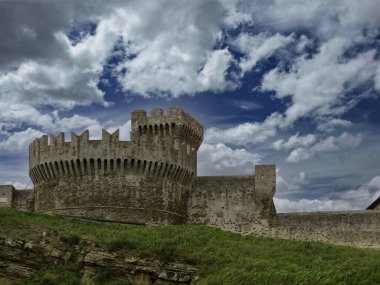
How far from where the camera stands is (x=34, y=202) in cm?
3644

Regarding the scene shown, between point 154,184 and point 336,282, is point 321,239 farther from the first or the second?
point 336,282

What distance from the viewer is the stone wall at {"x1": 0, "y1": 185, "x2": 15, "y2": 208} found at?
127 ft

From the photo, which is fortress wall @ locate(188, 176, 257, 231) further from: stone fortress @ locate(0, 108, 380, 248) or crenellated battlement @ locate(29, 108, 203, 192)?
crenellated battlement @ locate(29, 108, 203, 192)

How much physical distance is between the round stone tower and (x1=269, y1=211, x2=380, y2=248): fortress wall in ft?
18.2

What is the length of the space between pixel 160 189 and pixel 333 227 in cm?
912

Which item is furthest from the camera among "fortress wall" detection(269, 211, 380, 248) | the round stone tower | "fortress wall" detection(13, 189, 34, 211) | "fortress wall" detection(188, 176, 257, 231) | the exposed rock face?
"fortress wall" detection(13, 189, 34, 211)

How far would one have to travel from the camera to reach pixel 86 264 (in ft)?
77.5

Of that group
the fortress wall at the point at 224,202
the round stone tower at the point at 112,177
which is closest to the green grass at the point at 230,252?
the round stone tower at the point at 112,177

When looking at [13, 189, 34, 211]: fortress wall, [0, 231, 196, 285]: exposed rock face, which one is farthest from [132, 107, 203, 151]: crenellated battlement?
[0, 231, 196, 285]: exposed rock face

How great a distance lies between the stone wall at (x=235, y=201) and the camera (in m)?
35.8

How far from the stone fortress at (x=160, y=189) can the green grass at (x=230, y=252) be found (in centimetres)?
426

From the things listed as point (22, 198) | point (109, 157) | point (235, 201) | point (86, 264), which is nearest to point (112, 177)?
point (109, 157)

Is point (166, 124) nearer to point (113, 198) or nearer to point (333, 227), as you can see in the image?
point (113, 198)

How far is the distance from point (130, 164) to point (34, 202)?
6.60 m
